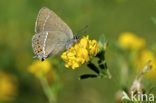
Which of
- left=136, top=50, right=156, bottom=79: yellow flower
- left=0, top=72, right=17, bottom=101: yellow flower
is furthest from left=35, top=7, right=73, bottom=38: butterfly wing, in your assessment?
left=0, top=72, right=17, bottom=101: yellow flower

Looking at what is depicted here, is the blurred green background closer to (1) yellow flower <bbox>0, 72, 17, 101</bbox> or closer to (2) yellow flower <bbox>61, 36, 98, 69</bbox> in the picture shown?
(1) yellow flower <bbox>0, 72, 17, 101</bbox>

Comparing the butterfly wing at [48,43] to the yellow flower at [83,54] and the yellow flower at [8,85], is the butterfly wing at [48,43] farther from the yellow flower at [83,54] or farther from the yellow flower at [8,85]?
the yellow flower at [8,85]

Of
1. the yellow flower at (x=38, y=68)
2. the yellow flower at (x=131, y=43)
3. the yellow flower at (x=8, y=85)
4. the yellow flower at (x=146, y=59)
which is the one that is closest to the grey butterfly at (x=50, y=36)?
the yellow flower at (x=38, y=68)

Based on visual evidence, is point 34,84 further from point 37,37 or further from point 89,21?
point 37,37

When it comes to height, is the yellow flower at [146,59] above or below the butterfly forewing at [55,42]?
above

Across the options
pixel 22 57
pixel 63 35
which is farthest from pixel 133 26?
pixel 63 35

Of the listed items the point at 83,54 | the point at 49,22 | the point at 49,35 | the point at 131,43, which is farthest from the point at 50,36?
the point at 131,43

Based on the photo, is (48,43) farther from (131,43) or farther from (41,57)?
(131,43)
